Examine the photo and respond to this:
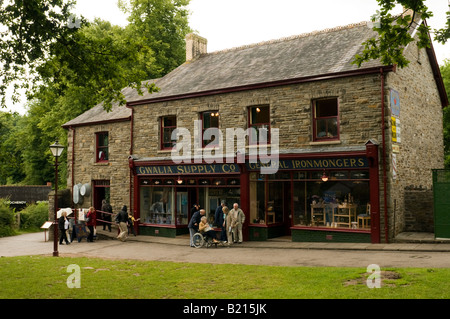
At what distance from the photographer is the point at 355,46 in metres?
17.9

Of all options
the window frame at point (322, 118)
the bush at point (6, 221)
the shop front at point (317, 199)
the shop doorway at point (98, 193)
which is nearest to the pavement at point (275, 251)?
the shop front at point (317, 199)

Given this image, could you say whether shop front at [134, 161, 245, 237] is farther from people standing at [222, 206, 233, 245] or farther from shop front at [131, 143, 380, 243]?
people standing at [222, 206, 233, 245]

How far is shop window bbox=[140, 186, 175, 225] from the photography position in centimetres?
2069

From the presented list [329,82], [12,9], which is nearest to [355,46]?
[329,82]

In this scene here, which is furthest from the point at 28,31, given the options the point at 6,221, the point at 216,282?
the point at 6,221

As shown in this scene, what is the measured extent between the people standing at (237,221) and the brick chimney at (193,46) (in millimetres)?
11381

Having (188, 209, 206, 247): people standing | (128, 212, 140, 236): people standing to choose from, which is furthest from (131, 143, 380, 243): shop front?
(188, 209, 206, 247): people standing

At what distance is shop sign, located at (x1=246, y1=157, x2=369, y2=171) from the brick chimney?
1003 cm

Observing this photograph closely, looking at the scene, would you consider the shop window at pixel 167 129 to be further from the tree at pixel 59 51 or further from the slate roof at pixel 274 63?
the tree at pixel 59 51

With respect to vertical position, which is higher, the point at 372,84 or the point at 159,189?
the point at 372,84

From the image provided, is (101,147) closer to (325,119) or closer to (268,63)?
(268,63)

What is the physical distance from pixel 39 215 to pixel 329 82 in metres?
21.2

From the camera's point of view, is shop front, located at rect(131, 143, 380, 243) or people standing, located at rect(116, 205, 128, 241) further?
people standing, located at rect(116, 205, 128, 241)
